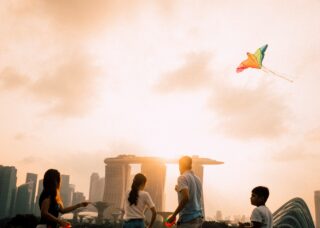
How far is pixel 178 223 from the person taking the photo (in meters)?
8.09

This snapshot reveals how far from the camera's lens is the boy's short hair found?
7178 millimetres

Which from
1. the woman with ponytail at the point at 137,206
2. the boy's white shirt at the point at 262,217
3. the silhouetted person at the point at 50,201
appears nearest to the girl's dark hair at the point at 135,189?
the woman with ponytail at the point at 137,206

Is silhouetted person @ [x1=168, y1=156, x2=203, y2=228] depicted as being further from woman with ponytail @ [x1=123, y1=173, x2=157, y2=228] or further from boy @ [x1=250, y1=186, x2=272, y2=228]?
boy @ [x1=250, y1=186, x2=272, y2=228]

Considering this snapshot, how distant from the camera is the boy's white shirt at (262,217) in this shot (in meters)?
6.87

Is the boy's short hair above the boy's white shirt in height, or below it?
above

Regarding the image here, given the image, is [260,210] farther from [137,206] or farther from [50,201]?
[50,201]

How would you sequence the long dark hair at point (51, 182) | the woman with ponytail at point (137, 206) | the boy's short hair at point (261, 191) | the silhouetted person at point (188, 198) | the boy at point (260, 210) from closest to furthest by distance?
1. the boy at point (260, 210)
2. the boy's short hair at point (261, 191)
3. the long dark hair at point (51, 182)
4. the silhouetted person at point (188, 198)
5. the woman with ponytail at point (137, 206)

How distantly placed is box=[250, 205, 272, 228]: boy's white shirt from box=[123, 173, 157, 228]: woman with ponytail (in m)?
2.72

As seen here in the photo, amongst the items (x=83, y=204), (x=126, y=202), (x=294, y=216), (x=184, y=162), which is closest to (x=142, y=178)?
(x=126, y=202)

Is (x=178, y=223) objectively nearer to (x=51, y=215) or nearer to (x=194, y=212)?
(x=194, y=212)

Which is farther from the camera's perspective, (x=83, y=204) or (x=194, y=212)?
(x=194, y=212)

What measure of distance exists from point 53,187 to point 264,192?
387cm

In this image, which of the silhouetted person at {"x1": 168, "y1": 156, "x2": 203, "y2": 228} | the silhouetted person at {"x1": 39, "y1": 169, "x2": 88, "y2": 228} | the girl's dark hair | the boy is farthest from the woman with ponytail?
the boy

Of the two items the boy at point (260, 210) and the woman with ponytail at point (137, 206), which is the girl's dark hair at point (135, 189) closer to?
the woman with ponytail at point (137, 206)
